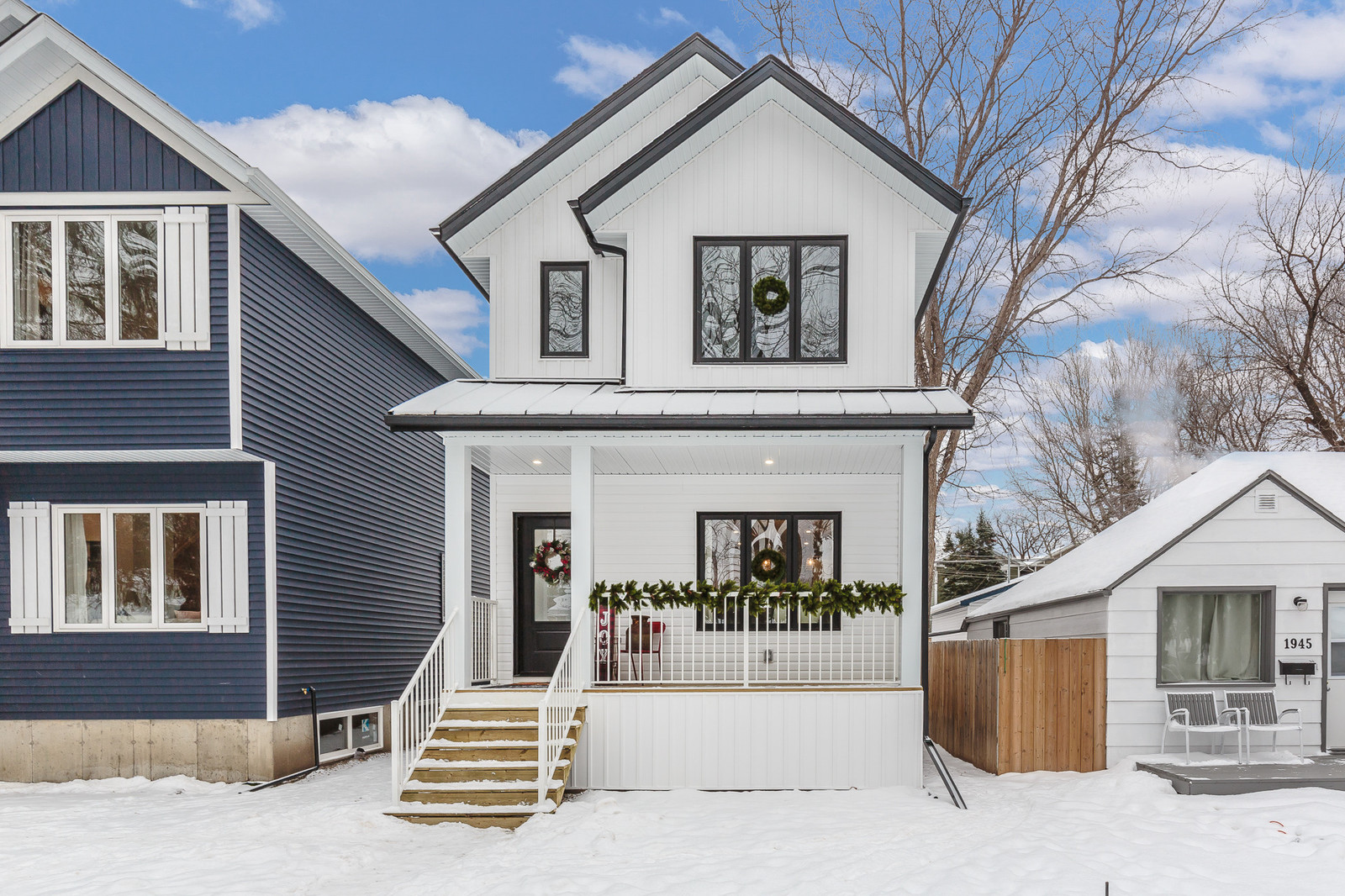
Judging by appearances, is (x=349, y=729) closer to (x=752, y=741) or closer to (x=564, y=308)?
(x=752, y=741)

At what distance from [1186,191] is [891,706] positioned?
14.4 m

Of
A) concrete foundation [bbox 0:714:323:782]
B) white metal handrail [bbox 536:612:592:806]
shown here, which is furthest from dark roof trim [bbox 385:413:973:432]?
concrete foundation [bbox 0:714:323:782]

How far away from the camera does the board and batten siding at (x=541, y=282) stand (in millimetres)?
11922

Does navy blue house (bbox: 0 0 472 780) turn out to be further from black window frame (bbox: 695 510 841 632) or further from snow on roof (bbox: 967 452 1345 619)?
snow on roof (bbox: 967 452 1345 619)

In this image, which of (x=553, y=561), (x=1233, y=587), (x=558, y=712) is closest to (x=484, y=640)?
(x=553, y=561)

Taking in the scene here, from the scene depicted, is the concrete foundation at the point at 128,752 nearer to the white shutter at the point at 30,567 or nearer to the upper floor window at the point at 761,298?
the white shutter at the point at 30,567

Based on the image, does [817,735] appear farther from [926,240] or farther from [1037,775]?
[926,240]

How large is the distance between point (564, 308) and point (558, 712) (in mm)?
5231

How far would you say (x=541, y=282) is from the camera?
477 inches

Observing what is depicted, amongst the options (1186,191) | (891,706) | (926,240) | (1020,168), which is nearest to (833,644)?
(891,706)

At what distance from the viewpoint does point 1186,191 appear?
18.8 meters

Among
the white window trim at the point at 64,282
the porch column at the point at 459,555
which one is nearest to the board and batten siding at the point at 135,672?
the white window trim at the point at 64,282

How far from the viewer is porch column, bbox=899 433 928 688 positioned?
31.7 ft

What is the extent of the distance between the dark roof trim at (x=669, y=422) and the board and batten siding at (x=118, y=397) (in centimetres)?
229
